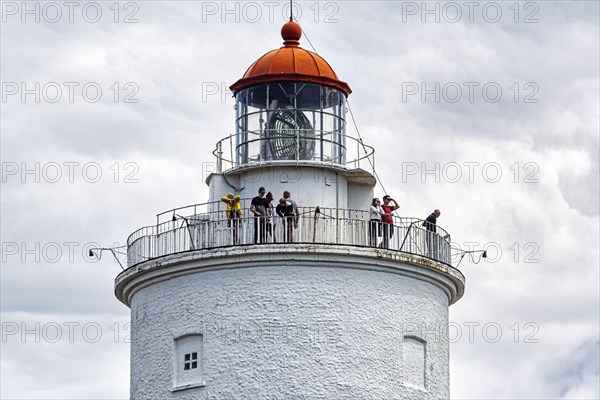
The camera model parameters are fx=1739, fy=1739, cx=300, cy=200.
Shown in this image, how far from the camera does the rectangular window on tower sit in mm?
29578

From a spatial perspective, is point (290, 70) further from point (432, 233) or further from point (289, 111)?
point (432, 233)

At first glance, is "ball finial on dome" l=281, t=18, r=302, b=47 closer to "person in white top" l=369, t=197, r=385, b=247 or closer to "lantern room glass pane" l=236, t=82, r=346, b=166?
"lantern room glass pane" l=236, t=82, r=346, b=166

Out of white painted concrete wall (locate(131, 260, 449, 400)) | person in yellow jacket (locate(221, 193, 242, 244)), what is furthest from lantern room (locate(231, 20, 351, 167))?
white painted concrete wall (locate(131, 260, 449, 400))

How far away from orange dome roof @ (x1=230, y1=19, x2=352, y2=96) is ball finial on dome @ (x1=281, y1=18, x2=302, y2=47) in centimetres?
13

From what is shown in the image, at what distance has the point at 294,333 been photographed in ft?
95.9

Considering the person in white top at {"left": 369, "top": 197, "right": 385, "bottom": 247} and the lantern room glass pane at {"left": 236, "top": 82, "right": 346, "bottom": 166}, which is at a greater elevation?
the lantern room glass pane at {"left": 236, "top": 82, "right": 346, "bottom": 166}

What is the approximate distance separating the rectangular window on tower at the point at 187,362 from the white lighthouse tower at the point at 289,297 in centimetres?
2

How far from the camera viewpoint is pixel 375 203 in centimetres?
3058

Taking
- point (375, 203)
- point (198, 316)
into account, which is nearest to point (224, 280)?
point (198, 316)

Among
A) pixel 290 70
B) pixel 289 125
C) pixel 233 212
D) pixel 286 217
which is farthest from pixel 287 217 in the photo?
pixel 290 70

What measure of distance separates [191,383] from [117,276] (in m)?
2.80

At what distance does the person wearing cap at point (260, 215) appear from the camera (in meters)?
29.6

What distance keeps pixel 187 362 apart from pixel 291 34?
6.70 m

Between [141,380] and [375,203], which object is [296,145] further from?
[141,380]
